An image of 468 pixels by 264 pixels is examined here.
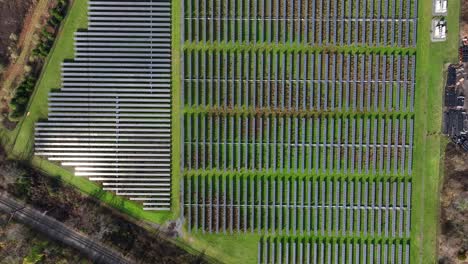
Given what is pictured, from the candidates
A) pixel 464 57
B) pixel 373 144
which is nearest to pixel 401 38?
pixel 464 57

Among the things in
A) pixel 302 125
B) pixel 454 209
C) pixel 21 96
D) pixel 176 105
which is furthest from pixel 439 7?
pixel 21 96

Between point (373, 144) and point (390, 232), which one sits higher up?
point (373, 144)

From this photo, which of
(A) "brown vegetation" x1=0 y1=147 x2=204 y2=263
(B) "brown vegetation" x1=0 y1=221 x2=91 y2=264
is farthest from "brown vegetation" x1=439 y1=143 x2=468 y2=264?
(B) "brown vegetation" x1=0 y1=221 x2=91 y2=264

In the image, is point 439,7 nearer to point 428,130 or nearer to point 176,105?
point 428,130

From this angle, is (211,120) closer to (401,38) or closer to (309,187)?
(309,187)

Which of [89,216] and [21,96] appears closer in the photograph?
[21,96]

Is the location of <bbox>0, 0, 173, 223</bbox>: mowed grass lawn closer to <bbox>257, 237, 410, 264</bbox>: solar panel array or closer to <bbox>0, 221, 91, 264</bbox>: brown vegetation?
<bbox>0, 221, 91, 264</bbox>: brown vegetation
